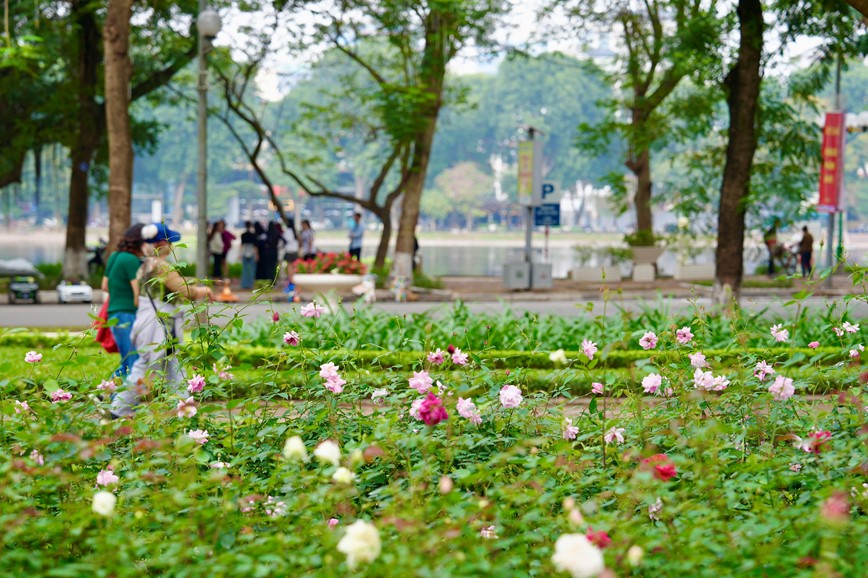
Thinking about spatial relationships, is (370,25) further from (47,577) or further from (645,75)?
(47,577)

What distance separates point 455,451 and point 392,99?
800 inches

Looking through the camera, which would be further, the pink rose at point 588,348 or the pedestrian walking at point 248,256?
the pedestrian walking at point 248,256

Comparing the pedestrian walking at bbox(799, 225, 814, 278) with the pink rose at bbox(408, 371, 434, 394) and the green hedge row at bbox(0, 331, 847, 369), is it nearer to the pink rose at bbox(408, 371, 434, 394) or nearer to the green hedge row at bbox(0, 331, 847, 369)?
the green hedge row at bbox(0, 331, 847, 369)

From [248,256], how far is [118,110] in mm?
6764

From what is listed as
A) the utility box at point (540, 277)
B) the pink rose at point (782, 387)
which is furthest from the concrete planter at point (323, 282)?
the pink rose at point (782, 387)

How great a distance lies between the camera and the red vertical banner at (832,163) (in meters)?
22.6

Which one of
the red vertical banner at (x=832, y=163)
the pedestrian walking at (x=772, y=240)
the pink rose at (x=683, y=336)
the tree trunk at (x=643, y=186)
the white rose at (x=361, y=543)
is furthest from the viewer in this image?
the tree trunk at (x=643, y=186)

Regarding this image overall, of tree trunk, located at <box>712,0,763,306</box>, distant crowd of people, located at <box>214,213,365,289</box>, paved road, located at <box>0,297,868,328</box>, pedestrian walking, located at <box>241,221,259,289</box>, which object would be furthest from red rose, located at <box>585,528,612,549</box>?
pedestrian walking, located at <box>241,221,259,289</box>

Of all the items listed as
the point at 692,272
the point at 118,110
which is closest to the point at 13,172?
the point at 118,110

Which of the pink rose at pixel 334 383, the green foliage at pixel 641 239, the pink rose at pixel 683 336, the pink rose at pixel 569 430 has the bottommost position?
the pink rose at pixel 569 430

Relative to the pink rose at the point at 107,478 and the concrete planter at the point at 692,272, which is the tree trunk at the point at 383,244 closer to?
the concrete planter at the point at 692,272

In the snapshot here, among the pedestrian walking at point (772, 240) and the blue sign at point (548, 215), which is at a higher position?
the blue sign at point (548, 215)

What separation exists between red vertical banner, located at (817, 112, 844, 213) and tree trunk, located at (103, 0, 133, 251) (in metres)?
13.0

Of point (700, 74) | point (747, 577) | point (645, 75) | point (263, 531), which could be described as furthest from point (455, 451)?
point (645, 75)
